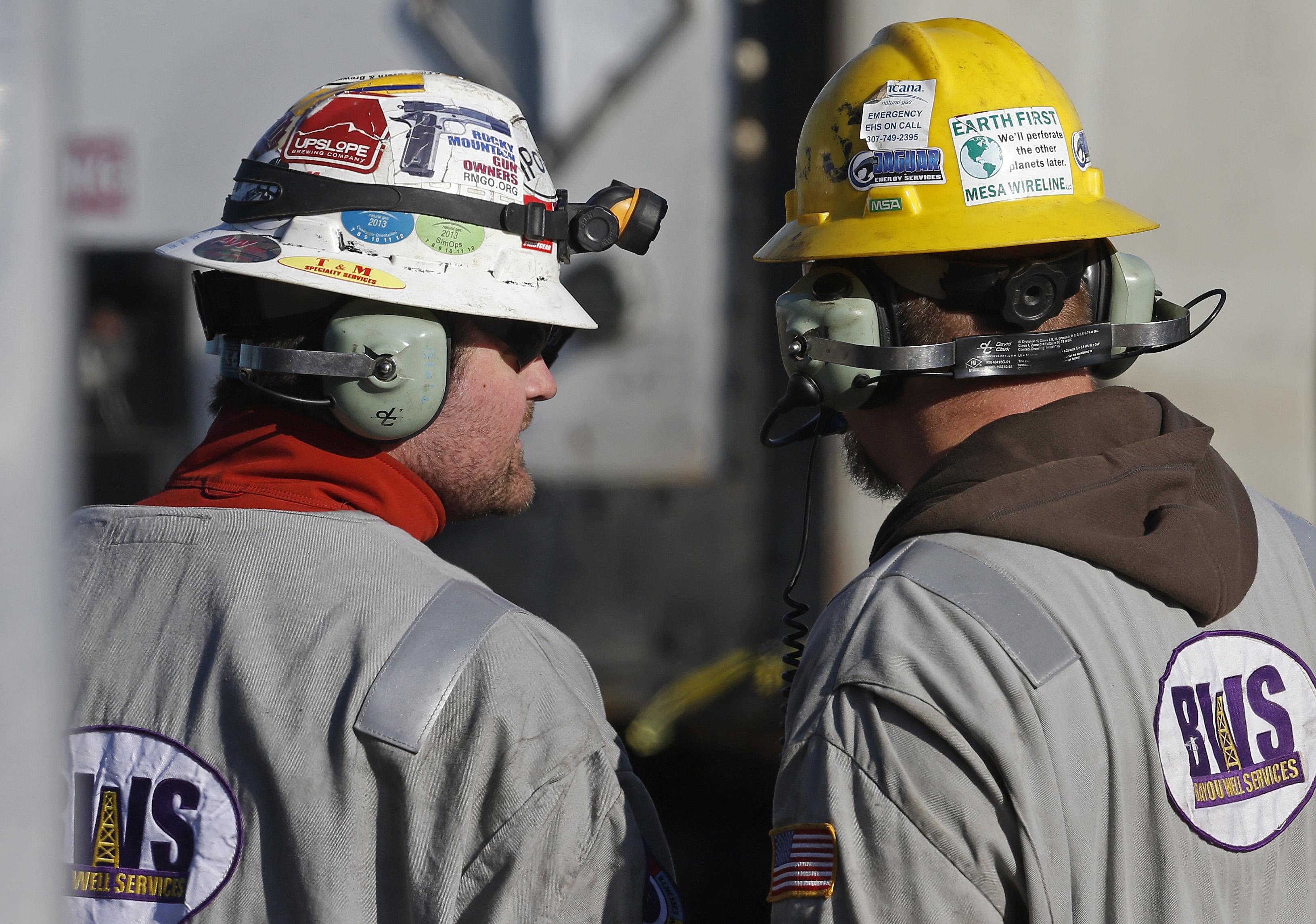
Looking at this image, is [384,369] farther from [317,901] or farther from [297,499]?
[317,901]

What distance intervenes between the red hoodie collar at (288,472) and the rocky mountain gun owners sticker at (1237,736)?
118 cm

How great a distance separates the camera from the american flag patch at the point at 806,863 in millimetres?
1488

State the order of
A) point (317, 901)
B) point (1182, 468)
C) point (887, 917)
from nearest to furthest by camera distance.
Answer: point (887, 917)
point (317, 901)
point (1182, 468)

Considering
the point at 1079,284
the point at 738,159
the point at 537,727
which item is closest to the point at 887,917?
the point at 537,727

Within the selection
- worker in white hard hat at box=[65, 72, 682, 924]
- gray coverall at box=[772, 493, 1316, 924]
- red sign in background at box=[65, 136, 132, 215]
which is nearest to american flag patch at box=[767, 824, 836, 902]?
gray coverall at box=[772, 493, 1316, 924]

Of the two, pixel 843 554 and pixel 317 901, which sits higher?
pixel 317 901

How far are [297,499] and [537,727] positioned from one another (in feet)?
1.76

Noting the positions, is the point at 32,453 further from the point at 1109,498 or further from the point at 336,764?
the point at 1109,498

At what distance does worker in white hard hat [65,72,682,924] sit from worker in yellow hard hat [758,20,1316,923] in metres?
0.35

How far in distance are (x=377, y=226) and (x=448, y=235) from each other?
0.12 metres

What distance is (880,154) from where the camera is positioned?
78.6 inches

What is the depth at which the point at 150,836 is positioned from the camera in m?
1.61

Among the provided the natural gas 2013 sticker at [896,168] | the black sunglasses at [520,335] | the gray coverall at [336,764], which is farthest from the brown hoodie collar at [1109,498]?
the black sunglasses at [520,335]

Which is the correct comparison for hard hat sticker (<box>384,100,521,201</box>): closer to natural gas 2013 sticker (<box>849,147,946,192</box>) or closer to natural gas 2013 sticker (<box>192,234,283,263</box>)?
natural gas 2013 sticker (<box>192,234,283,263</box>)
